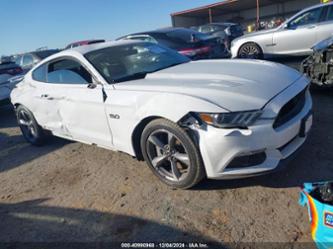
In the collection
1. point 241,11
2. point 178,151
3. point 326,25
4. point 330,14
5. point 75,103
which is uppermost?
point 330,14

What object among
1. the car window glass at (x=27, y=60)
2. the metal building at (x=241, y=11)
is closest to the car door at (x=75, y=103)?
the car window glass at (x=27, y=60)

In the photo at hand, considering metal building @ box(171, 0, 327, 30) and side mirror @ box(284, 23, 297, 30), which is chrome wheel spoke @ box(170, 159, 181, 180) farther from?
metal building @ box(171, 0, 327, 30)

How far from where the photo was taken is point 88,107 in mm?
3447

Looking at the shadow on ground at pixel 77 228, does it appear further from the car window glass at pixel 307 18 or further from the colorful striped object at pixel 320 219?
the car window glass at pixel 307 18

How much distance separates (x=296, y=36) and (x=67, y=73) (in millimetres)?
6554

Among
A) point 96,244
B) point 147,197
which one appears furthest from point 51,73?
point 96,244

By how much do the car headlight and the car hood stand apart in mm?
49

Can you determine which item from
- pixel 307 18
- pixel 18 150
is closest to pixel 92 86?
pixel 18 150

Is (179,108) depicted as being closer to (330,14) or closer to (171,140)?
(171,140)

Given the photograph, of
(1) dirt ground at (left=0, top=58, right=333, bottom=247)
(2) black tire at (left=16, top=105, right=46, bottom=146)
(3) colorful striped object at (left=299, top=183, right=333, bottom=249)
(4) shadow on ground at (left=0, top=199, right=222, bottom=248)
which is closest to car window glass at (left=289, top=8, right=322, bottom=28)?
(1) dirt ground at (left=0, top=58, right=333, bottom=247)

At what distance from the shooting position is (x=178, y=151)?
2.85 meters

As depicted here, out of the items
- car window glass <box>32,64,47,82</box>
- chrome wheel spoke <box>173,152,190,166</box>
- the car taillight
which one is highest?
car window glass <box>32,64,47,82</box>

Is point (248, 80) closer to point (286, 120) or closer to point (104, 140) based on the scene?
point (286, 120)

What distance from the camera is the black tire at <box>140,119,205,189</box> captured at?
2.62 m
